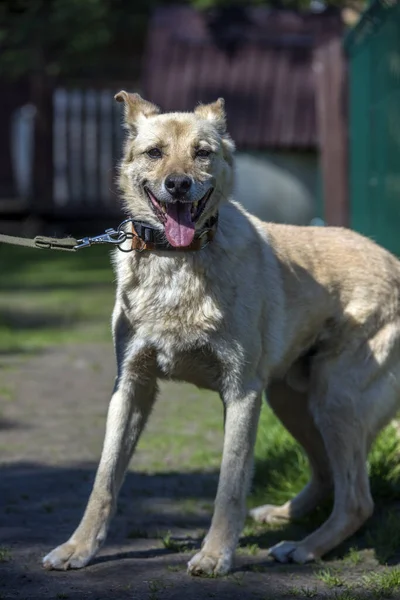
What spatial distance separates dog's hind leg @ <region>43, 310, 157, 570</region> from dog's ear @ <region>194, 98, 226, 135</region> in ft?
3.48

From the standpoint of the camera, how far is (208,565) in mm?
4363

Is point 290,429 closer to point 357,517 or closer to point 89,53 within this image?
point 357,517

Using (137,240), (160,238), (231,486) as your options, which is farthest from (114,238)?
(231,486)

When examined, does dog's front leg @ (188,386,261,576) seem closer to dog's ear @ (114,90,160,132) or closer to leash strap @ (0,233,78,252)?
leash strap @ (0,233,78,252)

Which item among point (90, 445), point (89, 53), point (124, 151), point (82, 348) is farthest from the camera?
point (89, 53)

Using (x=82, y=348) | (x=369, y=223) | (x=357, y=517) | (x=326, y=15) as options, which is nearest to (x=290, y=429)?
(x=357, y=517)

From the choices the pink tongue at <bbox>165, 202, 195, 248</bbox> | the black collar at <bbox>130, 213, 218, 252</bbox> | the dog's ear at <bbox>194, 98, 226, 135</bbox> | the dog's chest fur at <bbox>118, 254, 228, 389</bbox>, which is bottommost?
the dog's chest fur at <bbox>118, 254, 228, 389</bbox>

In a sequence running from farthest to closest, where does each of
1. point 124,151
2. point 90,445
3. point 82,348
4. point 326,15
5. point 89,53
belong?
point 89,53
point 326,15
point 82,348
point 90,445
point 124,151

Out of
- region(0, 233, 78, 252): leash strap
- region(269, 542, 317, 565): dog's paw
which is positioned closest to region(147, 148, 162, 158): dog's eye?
region(0, 233, 78, 252): leash strap

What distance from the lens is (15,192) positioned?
22500 mm

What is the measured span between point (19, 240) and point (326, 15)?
14126mm

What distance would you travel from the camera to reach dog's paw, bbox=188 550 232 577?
4355 mm

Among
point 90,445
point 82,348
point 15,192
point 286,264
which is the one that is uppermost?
point 286,264

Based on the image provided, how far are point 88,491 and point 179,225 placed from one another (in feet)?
6.19
